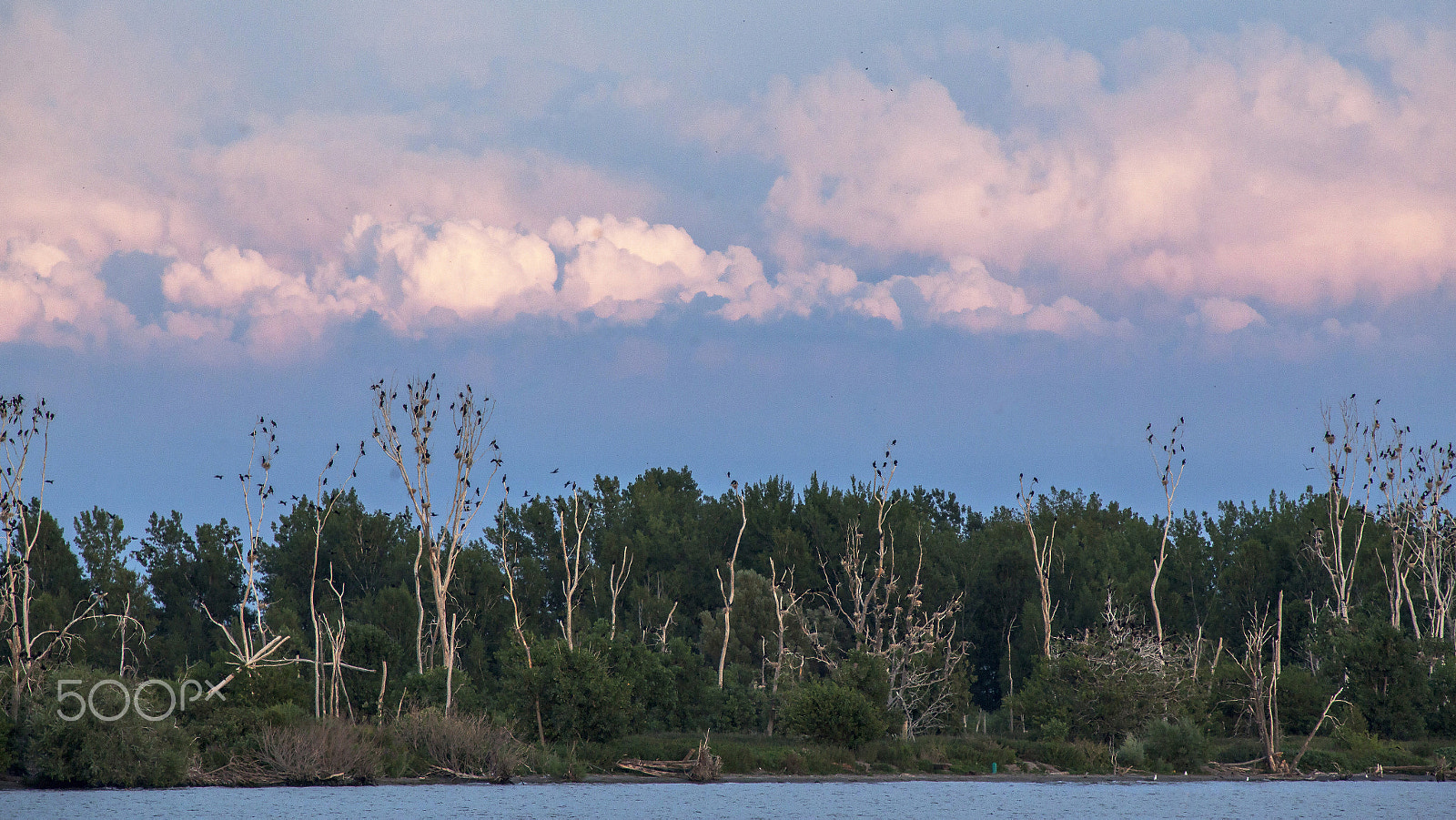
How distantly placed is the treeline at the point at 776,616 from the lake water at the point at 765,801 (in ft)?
10.5

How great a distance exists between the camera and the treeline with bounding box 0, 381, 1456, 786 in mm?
39719

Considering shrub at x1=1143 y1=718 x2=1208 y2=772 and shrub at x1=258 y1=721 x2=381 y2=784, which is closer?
shrub at x1=258 y1=721 x2=381 y2=784

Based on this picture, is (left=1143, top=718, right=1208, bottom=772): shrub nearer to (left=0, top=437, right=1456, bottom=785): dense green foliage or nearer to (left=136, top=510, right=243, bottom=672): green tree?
(left=0, top=437, right=1456, bottom=785): dense green foliage

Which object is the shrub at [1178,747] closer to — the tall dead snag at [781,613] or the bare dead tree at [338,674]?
the tall dead snag at [781,613]

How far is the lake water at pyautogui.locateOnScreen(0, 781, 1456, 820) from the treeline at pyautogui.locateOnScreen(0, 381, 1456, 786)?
3216 millimetres

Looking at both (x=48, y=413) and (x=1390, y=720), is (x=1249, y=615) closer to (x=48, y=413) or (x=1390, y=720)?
(x=1390, y=720)

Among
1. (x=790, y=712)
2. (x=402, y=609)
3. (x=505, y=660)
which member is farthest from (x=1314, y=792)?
(x=402, y=609)

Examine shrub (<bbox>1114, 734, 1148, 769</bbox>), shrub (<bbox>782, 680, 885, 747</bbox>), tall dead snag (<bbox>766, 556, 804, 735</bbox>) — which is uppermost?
tall dead snag (<bbox>766, 556, 804, 735</bbox>)

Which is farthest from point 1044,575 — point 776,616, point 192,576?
point 192,576

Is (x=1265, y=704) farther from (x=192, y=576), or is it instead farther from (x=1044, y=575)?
(x=192, y=576)

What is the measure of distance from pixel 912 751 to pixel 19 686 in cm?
2374

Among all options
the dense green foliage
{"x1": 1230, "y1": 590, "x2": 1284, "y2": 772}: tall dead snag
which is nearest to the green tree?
the dense green foliage

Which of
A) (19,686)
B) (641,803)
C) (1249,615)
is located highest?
(1249,615)

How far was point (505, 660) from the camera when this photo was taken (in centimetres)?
4203
